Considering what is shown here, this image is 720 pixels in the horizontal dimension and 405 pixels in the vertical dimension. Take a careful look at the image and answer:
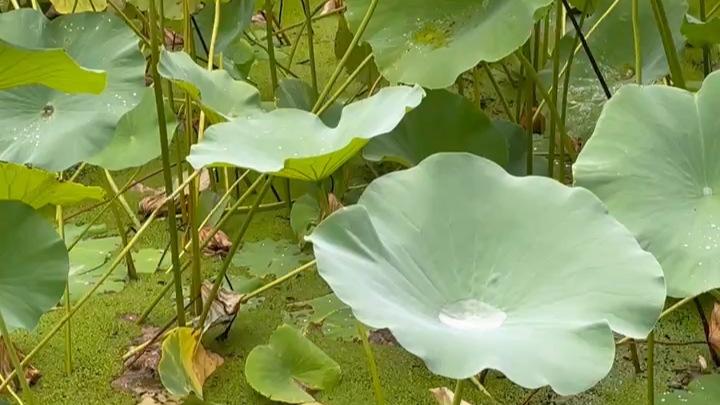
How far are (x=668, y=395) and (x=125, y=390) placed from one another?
740mm

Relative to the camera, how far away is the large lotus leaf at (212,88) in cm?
87

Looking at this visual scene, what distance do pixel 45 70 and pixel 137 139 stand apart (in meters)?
0.57

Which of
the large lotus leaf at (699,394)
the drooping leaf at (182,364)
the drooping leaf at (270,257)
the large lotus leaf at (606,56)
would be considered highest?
the large lotus leaf at (606,56)

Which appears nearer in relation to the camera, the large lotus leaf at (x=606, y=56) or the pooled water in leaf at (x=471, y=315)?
the pooled water in leaf at (x=471, y=315)

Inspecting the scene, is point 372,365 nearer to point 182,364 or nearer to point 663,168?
point 182,364

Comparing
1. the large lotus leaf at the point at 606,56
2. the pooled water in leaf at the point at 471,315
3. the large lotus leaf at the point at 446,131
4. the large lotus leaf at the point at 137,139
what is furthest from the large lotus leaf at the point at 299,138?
the large lotus leaf at the point at 606,56

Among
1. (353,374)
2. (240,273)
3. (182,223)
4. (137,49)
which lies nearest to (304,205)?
(240,273)

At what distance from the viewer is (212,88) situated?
3.21 feet

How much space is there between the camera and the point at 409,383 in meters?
1.10

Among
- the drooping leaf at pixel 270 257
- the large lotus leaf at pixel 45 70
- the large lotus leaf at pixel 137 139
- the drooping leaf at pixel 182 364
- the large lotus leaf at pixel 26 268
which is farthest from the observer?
the drooping leaf at pixel 270 257

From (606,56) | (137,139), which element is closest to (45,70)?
(137,139)

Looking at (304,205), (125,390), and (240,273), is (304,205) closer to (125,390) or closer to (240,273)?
(240,273)

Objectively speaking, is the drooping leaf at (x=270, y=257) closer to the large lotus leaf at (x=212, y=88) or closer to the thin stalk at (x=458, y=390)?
the large lotus leaf at (x=212, y=88)

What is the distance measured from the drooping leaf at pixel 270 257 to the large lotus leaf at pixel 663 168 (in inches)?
27.8
